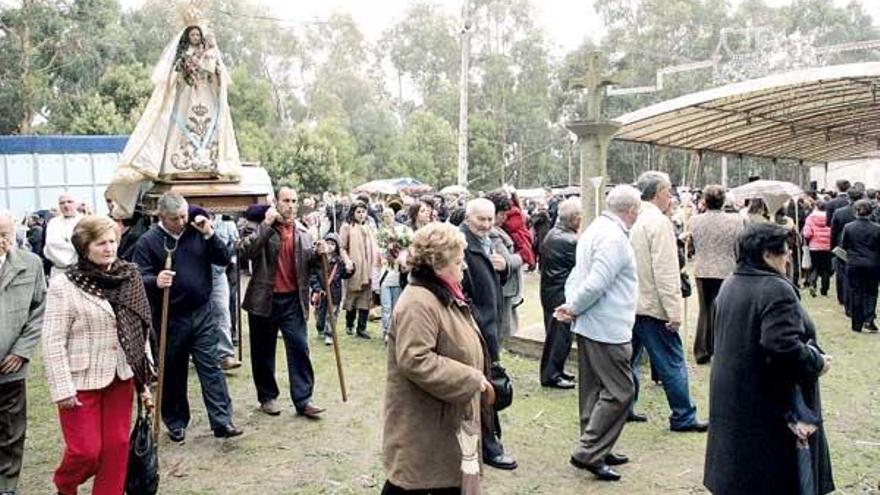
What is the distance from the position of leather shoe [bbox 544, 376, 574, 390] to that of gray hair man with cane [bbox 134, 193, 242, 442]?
9.51 feet

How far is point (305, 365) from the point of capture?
6086 millimetres

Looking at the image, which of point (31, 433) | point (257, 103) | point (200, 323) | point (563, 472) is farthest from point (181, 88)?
point (257, 103)

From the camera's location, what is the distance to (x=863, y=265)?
375 inches

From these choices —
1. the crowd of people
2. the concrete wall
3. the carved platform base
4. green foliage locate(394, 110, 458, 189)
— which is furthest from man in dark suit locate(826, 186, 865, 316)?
green foliage locate(394, 110, 458, 189)

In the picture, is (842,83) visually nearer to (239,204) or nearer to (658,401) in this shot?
(658,401)

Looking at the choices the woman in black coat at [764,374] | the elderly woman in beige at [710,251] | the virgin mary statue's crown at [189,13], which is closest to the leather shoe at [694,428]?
the woman in black coat at [764,374]

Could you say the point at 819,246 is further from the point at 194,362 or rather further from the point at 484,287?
the point at 194,362

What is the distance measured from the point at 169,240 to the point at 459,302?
9.24 ft

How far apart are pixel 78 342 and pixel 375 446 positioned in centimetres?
234

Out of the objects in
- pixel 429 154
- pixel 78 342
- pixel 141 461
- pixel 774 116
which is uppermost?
pixel 429 154

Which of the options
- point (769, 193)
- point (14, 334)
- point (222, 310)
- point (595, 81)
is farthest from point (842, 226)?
point (14, 334)

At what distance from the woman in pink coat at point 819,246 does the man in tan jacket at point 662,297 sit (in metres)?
7.44

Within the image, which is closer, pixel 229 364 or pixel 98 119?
pixel 229 364

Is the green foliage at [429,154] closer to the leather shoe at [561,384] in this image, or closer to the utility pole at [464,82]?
the utility pole at [464,82]
